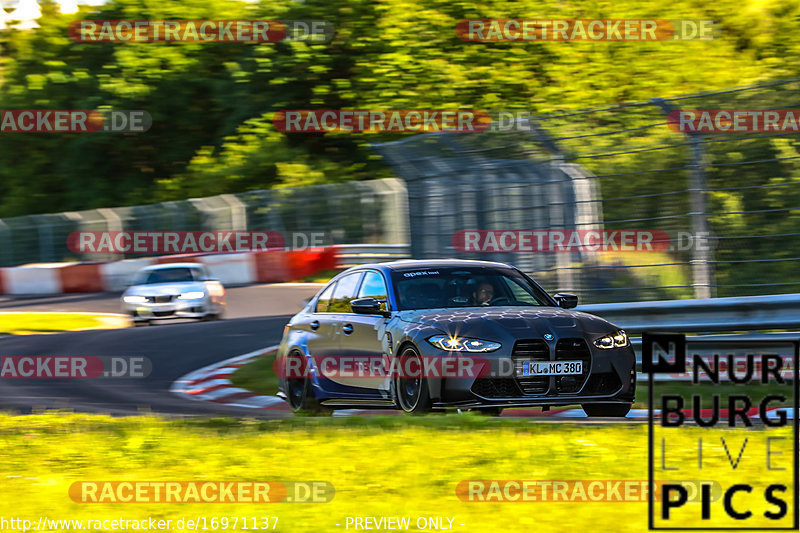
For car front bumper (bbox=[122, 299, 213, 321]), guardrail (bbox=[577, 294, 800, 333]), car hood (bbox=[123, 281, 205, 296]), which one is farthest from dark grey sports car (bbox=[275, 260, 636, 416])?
car hood (bbox=[123, 281, 205, 296])

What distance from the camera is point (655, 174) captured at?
12430mm

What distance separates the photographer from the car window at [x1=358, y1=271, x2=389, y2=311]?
33.3 feet

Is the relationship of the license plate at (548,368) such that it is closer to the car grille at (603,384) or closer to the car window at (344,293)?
the car grille at (603,384)

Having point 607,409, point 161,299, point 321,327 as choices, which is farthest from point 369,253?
point 607,409

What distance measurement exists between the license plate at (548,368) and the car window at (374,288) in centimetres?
154

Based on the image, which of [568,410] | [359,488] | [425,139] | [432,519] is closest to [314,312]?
[568,410]

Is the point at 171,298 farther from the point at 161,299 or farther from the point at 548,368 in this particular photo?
the point at 548,368

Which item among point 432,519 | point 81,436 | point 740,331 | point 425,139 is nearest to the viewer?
point 432,519

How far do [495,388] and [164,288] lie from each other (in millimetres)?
15969

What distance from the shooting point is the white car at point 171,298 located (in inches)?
939

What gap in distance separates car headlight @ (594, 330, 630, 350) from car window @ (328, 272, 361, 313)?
238 centimetres

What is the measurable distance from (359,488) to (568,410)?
4.59 m

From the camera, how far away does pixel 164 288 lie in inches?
945

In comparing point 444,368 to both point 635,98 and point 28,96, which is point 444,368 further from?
point 28,96
